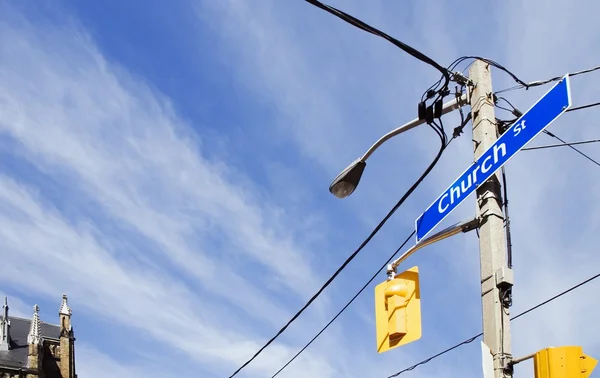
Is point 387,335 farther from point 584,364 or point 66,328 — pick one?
point 66,328

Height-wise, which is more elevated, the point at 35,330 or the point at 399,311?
the point at 35,330

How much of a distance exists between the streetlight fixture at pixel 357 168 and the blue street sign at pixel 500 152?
1195mm

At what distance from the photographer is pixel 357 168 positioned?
938cm

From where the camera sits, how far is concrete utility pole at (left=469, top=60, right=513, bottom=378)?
675 cm

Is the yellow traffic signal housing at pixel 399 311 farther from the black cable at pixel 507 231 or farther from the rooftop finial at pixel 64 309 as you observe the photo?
the rooftop finial at pixel 64 309

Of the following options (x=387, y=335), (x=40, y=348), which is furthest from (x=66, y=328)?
(x=387, y=335)

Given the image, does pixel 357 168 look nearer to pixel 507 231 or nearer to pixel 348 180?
pixel 348 180

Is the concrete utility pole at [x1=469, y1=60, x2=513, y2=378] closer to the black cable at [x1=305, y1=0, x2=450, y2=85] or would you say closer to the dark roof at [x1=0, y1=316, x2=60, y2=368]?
the black cable at [x1=305, y1=0, x2=450, y2=85]

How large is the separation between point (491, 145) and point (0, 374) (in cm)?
4551

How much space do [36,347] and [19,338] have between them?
310 cm

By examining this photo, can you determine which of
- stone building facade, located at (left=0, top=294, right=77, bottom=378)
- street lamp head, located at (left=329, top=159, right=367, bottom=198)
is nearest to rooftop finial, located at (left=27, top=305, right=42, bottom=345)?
stone building facade, located at (left=0, top=294, right=77, bottom=378)

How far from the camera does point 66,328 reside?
50.5 metres

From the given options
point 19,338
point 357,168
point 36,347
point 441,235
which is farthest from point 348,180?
point 19,338

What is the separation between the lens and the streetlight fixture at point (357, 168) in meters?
8.89
